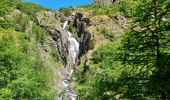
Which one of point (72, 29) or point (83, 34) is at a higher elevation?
point (72, 29)

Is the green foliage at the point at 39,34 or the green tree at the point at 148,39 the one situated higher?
the green foliage at the point at 39,34

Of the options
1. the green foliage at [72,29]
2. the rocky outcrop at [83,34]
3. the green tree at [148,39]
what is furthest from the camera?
the green foliage at [72,29]

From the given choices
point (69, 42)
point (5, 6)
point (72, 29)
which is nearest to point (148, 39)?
point (5, 6)

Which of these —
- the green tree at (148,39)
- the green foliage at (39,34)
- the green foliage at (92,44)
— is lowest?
the green tree at (148,39)

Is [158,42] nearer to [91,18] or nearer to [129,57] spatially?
[129,57]

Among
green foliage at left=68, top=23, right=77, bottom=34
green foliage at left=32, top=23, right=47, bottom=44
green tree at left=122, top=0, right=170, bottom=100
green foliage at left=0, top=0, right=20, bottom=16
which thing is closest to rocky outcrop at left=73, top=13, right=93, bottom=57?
green foliage at left=68, top=23, right=77, bottom=34

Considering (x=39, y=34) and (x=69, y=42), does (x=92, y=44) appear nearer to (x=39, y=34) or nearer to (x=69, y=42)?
(x=69, y=42)

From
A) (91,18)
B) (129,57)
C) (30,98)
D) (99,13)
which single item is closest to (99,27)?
(91,18)

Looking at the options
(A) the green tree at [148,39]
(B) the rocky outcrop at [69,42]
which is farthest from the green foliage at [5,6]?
(B) the rocky outcrop at [69,42]

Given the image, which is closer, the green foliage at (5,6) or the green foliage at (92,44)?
the green foliage at (5,6)

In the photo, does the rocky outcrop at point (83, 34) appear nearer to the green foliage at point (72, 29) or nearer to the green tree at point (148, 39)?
the green foliage at point (72, 29)

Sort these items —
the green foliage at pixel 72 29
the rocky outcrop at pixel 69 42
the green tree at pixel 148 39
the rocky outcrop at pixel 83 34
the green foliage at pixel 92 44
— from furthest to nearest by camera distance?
the green foliage at pixel 72 29
the rocky outcrop at pixel 69 42
the rocky outcrop at pixel 83 34
the green foliage at pixel 92 44
the green tree at pixel 148 39

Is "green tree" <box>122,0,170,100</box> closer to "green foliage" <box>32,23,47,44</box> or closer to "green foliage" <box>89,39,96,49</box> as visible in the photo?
"green foliage" <box>89,39,96,49</box>

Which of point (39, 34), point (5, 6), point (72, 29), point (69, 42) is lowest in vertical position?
point (5, 6)
